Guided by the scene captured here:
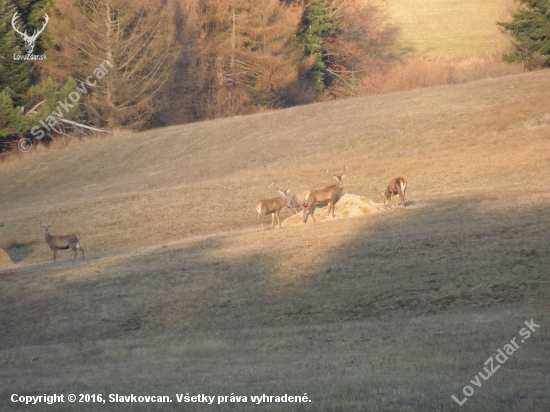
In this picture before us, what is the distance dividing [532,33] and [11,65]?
39.5 metres

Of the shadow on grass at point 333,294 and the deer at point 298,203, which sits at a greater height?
the deer at point 298,203

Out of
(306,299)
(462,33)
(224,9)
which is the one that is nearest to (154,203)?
(306,299)

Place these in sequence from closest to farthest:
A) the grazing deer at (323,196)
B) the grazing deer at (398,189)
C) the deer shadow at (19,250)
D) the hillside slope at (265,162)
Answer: the grazing deer at (323,196), the grazing deer at (398,189), the deer shadow at (19,250), the hillside slope at (265,162)

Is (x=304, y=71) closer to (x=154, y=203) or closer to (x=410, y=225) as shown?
(x=154, y=203)

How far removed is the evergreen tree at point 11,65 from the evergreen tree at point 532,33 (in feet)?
122

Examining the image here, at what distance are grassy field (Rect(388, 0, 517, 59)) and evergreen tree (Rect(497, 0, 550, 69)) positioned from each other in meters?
13.6

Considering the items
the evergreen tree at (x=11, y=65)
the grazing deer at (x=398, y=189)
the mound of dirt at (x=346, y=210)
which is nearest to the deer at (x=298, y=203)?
the mound of dirt at (x=346, y=210)

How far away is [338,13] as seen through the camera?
80.2 meters

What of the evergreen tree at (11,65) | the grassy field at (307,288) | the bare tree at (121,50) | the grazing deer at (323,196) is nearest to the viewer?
the grassy field at (307,288)

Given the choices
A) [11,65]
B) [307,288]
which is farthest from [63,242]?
[11,65]

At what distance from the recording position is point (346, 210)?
80.1ft

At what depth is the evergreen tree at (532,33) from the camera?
5681cm

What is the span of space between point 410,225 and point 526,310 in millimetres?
7268

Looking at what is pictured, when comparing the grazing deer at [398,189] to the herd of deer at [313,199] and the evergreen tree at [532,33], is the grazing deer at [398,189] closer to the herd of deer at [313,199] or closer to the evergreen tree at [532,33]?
the herd of deer at [313,199]
